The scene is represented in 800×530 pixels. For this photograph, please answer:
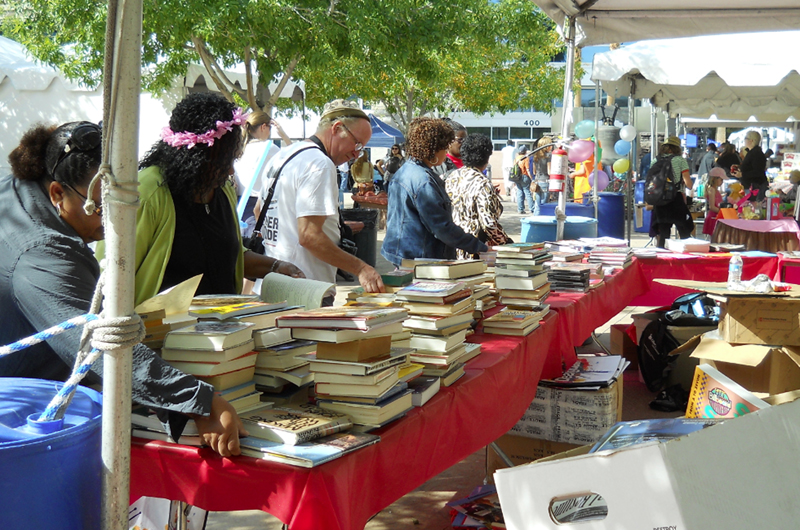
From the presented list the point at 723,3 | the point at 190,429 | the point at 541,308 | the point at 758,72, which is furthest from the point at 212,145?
the point at 758,72

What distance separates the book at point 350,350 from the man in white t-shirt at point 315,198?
1184 mm

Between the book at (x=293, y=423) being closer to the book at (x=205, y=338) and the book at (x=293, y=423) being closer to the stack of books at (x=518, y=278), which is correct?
the book at (x=205, y=338)

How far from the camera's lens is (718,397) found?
253 cm

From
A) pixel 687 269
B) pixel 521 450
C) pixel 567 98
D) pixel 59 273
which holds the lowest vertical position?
pixel 521 450

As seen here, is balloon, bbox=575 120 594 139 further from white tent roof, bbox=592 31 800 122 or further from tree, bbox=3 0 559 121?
white tent roof, bbox=592 31 800 122

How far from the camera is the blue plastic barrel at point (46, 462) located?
1297 mm

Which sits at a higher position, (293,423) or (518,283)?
(518,283)

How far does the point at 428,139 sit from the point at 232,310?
7.81ft

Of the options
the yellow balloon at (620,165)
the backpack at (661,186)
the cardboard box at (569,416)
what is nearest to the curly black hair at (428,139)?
the cardboard box at (569,416)

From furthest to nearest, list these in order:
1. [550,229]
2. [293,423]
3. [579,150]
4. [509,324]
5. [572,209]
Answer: [572,209] < [550,229] < [579,150] < [509,324] < [293,423]

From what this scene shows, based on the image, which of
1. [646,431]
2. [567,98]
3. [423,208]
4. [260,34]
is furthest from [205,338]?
[260,34]

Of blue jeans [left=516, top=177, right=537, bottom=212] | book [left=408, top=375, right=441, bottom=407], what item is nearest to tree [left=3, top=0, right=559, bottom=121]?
blue jeans [left=516, top=177, right=537, bottom=212]

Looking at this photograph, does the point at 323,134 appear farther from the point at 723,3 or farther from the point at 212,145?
the point at 723,3

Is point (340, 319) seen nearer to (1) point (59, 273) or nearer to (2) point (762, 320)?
(1) point (59, 273)
